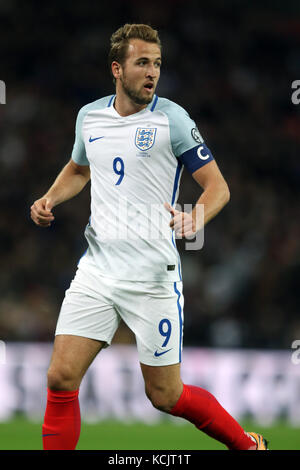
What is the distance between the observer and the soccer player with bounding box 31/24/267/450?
4.62 m

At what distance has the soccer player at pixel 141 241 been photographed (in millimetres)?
4625

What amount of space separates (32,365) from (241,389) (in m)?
2.26

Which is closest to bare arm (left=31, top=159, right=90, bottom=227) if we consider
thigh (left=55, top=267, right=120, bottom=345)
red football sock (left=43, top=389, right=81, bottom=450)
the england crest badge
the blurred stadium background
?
thigh (left=55, top=267, right=120, bottom=345)

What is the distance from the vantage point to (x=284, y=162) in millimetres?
13203

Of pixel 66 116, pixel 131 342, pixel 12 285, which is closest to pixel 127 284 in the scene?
pixel 131 342

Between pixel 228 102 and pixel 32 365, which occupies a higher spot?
pixel 228 102

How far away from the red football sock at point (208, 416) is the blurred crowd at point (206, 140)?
5.67 metres

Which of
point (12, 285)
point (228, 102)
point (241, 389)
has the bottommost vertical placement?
point (241, 389)

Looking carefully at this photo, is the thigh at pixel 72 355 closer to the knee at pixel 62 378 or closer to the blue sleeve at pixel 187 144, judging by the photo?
the knee at pixel 62 378

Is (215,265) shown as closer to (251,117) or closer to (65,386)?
(251,117)

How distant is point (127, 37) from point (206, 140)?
8.28m

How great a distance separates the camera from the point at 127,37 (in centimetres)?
476

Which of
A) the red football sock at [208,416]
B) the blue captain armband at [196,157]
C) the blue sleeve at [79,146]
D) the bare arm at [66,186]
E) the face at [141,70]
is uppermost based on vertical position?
the face at [141,70]

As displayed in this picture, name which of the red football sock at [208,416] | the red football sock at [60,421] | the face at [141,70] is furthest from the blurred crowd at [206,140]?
the face at [141,70]
